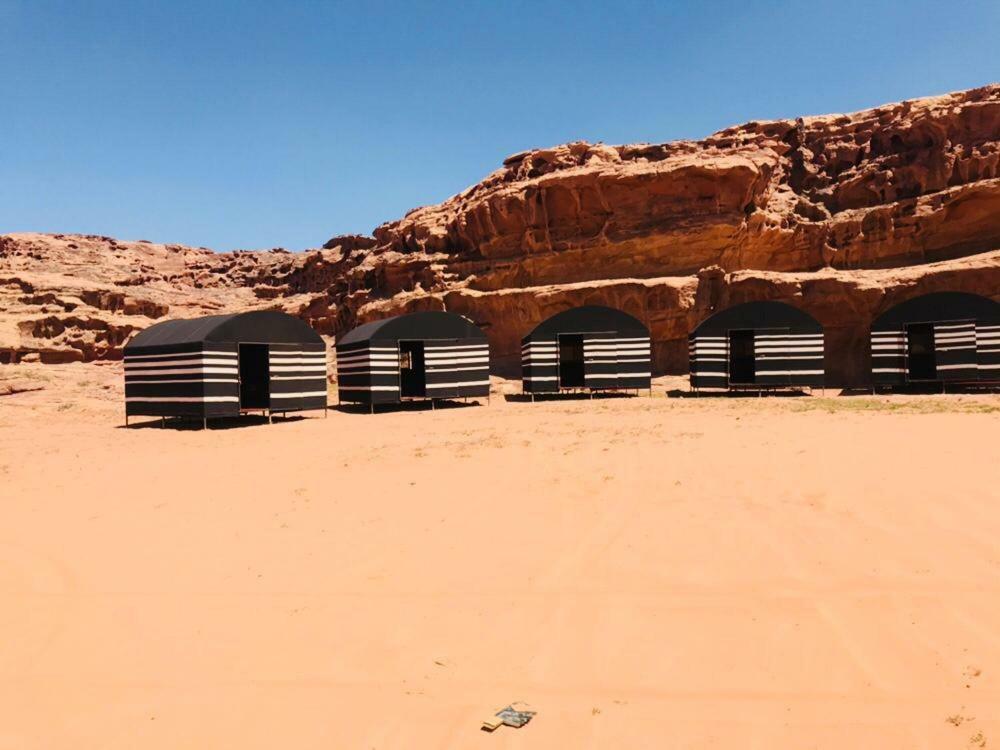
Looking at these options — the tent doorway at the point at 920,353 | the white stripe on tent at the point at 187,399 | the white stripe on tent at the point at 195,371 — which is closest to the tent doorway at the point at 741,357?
the tent doorway at the point at 920,353

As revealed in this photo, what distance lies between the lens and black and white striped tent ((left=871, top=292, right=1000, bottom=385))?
22.8 m

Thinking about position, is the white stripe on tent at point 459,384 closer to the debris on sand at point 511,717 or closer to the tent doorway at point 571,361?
the tent doorway at point 571,361

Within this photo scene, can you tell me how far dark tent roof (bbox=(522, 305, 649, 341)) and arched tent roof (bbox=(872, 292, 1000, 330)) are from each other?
9.11 metres

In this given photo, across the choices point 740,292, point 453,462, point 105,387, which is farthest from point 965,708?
point 105,387

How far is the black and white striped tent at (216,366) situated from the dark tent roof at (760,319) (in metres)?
14.8

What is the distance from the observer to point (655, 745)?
3133 millimetres

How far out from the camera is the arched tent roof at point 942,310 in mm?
22891

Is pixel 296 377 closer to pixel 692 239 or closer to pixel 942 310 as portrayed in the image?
pixel 942 310

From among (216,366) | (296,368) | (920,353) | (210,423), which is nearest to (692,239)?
(920,353)

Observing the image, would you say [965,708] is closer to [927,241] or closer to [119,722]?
[119,722]

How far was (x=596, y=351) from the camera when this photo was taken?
83.7 feet

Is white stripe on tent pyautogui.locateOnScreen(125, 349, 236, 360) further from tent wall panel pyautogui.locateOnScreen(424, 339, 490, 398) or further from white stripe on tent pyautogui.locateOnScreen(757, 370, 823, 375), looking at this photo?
white stripe on tent pyautogui.locateOnScreen(757, 370, 823, 375)

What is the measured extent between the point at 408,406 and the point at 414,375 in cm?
157

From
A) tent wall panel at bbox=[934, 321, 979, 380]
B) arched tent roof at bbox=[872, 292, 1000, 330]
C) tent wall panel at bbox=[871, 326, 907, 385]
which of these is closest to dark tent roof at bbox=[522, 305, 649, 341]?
tent wall panel at bbox=[871, 326, 907, 385]
